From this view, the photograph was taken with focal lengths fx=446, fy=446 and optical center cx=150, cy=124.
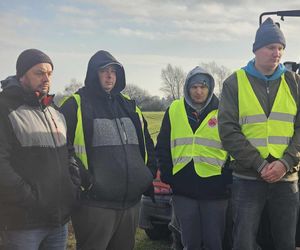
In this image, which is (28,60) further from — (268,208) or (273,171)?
(268,208)

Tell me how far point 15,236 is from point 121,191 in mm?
904

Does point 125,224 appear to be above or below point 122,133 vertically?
below

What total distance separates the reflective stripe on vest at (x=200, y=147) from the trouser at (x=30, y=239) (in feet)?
4.16

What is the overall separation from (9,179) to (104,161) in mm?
851

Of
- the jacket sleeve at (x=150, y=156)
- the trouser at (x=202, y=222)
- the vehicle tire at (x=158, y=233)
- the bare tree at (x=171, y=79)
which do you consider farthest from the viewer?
the bare tree at (x=171, y=79)

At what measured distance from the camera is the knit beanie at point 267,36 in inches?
138

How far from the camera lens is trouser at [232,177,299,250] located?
3463mm

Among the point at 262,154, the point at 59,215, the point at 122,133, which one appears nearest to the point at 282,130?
the point at 262,154

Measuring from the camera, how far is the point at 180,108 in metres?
4.08

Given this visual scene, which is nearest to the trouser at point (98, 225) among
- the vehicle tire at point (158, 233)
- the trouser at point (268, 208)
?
the trouser at point (268, 208)

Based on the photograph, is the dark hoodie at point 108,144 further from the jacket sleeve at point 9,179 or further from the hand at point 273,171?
the hand at point 273,171

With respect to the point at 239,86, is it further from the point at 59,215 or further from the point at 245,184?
the point at 59,215

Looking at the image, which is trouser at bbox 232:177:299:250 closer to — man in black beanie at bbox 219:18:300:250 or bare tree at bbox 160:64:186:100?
man in black beanie at bbox 219:18:300:250

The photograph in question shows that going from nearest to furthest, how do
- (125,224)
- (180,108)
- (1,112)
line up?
1. (1,112)
2. (125,224)
3. (180,108)
